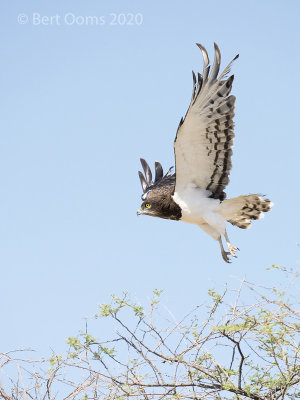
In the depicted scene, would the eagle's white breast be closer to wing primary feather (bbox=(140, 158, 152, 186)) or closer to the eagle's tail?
the eagle's tail

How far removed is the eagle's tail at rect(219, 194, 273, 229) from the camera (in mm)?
7652

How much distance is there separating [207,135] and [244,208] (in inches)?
47.7

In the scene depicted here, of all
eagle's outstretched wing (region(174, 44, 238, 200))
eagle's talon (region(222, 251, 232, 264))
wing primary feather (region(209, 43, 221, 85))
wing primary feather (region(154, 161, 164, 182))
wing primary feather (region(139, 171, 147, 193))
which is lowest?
eagle's talon (region(222, 251, 232, 264))

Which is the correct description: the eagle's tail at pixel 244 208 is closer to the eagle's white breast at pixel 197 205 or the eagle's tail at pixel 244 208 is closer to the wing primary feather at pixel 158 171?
the eagle's white breast at pixel 197 205

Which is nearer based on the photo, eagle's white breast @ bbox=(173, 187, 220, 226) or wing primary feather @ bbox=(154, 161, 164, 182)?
eagle's white breast @ bbox=(173, 187, 220, 226)

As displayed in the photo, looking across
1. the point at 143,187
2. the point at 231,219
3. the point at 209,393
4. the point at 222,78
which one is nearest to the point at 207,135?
the point at 222,78

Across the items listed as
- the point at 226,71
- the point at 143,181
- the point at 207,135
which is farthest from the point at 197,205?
the point at 143,181

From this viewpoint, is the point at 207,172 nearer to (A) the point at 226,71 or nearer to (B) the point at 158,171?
(A) the point at 226,71

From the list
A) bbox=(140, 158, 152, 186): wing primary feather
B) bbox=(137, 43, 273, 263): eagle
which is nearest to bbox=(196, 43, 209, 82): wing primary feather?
bbox=(137, 43, 273, 263): eagle

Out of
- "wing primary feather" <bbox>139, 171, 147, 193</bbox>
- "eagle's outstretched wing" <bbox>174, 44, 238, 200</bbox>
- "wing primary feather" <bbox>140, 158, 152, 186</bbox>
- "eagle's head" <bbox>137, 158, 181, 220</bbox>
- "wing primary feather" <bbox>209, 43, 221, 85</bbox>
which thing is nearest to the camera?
"wing primary feather" <bbox>209, 43, 221, 85</bbox>

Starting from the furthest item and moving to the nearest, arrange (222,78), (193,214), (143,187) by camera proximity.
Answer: (143,187), (193,214), (222,78)

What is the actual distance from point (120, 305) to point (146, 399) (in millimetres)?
809

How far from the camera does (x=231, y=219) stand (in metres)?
7.96

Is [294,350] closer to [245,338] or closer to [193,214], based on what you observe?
[245,338]
